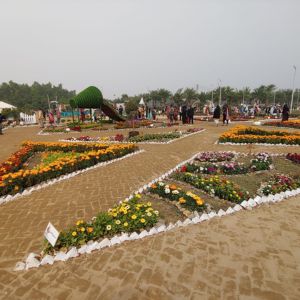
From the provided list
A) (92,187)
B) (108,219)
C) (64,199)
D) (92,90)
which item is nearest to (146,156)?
(92,187)

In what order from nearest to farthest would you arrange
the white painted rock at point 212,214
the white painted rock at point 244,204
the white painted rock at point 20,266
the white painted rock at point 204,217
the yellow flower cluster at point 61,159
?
the white painted rock at point 20,266 < the white painted rock at point 204,217 < the white painted rock at point 212,214 < the white painted rock at point 244,204 < the yellow flower cluster at point 61,159

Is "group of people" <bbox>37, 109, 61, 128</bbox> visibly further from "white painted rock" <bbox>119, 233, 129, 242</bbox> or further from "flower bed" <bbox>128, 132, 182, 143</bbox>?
"white painted rock" <bbox>119, 233, 129, 242</bbox>

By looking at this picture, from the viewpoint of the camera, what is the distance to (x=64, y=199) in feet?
19.8

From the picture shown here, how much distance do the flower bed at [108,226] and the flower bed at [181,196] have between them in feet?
2.71

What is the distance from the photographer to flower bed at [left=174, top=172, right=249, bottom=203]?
582 cm

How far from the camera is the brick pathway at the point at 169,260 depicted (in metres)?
3.22

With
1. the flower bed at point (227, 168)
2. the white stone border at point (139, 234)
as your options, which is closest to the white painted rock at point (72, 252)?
the white stone border at point (139, 234)

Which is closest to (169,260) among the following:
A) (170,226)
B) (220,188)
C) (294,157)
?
(170,226)

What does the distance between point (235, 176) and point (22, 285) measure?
6067 millimetres

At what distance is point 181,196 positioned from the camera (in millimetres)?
5617

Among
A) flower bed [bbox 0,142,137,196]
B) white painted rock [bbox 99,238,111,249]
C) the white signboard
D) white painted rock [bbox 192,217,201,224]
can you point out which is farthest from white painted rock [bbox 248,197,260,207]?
flower bed [bbox 0,142,137,196]

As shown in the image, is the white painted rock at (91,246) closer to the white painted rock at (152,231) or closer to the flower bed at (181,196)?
the white painted rock at (152,231)

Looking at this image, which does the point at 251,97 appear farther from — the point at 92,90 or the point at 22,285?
the point at 22,285

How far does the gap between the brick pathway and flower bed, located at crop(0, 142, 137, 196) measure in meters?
0.77
